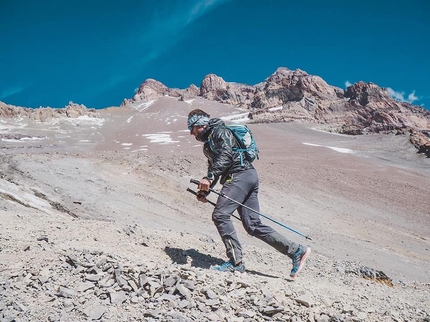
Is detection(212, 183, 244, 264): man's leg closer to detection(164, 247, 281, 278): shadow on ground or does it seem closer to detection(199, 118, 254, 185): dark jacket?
detection(199, 118, 254, 185): dark jacket

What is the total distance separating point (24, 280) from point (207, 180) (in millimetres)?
2302

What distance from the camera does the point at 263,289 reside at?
12.6 ft

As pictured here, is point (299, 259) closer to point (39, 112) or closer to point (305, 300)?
point (305, 300)

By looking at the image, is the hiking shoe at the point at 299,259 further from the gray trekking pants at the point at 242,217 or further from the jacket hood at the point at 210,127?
the jacket hood at the point at 210,127

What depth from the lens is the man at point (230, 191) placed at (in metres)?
5.02

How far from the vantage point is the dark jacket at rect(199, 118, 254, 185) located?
501 cm

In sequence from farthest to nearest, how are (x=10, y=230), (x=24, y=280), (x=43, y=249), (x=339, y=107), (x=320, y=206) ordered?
(x=339, y=107)
(x=320, y=206)
(x=10, y=230)
(x=43, y=249)
(x=24, y=280)

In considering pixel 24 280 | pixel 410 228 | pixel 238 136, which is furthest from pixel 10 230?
pixel 410 228

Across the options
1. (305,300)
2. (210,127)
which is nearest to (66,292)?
(305,300)

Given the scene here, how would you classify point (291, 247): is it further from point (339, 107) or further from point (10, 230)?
point (339, 107)

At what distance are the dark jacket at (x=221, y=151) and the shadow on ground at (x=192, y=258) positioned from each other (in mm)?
1330

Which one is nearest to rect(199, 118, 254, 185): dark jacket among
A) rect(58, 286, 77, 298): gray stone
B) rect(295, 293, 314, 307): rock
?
rect(295, 293, 314, 307): rock

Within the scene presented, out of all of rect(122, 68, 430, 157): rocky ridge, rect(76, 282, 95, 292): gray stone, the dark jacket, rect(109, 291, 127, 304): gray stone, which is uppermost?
rect(122, 68, 430, 157): rocky ridge

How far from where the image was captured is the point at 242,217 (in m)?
5.21
